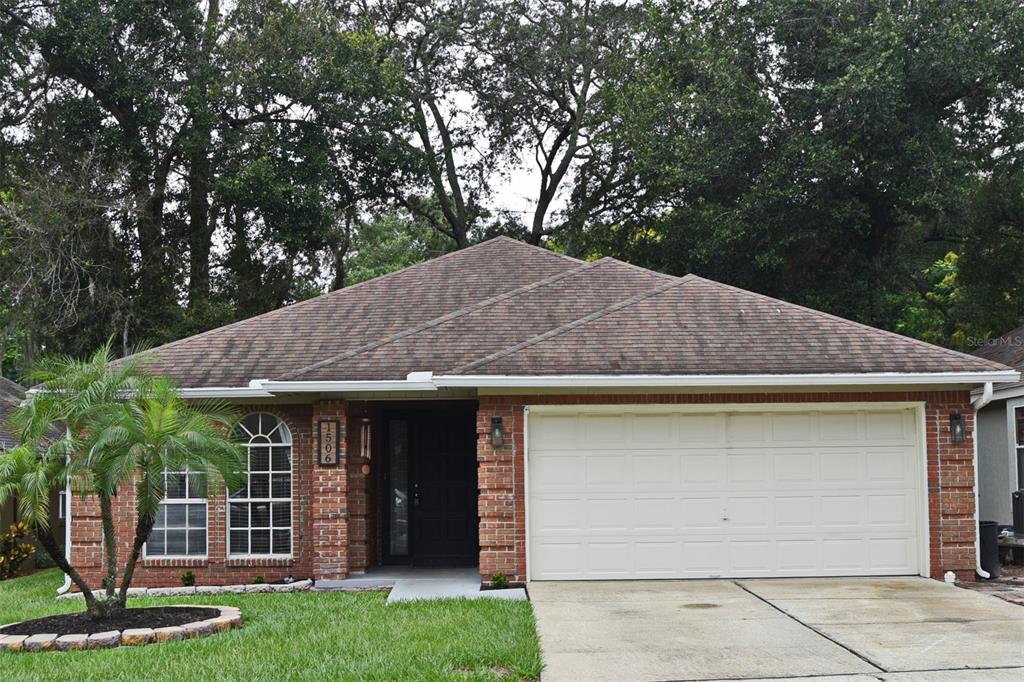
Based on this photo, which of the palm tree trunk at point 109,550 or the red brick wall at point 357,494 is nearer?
the palm tree trunk at point 109,550

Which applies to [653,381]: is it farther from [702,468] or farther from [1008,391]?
[1008,391]

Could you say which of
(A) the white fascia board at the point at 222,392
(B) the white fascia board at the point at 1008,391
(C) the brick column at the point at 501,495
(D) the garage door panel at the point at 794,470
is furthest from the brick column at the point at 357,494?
(B) the white fascia board at the point at 1008,391

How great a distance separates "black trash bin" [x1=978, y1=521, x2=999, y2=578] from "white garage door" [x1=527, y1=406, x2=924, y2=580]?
1.06m

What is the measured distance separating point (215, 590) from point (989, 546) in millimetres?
9880

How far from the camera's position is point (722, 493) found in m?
13.2

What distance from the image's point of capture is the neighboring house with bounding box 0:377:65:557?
61.1 feet

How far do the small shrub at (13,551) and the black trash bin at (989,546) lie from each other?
47.0ft

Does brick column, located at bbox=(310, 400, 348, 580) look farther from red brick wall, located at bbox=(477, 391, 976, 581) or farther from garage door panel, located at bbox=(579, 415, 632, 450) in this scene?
garage door panel, located at bbox=(579, 415, 632, 450)

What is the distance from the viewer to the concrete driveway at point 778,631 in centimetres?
816

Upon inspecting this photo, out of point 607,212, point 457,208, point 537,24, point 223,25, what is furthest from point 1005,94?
point 223,25

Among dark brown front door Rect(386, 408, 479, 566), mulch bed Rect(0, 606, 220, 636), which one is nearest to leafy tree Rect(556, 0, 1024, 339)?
dark brown front door Rect(386, 408, 479, 566)

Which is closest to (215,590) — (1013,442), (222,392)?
(222,392)

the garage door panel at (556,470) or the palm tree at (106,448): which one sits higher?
the palm tree at (106,448)

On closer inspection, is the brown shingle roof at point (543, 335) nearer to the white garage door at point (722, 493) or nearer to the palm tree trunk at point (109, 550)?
the white garage door at point (722, 493)
